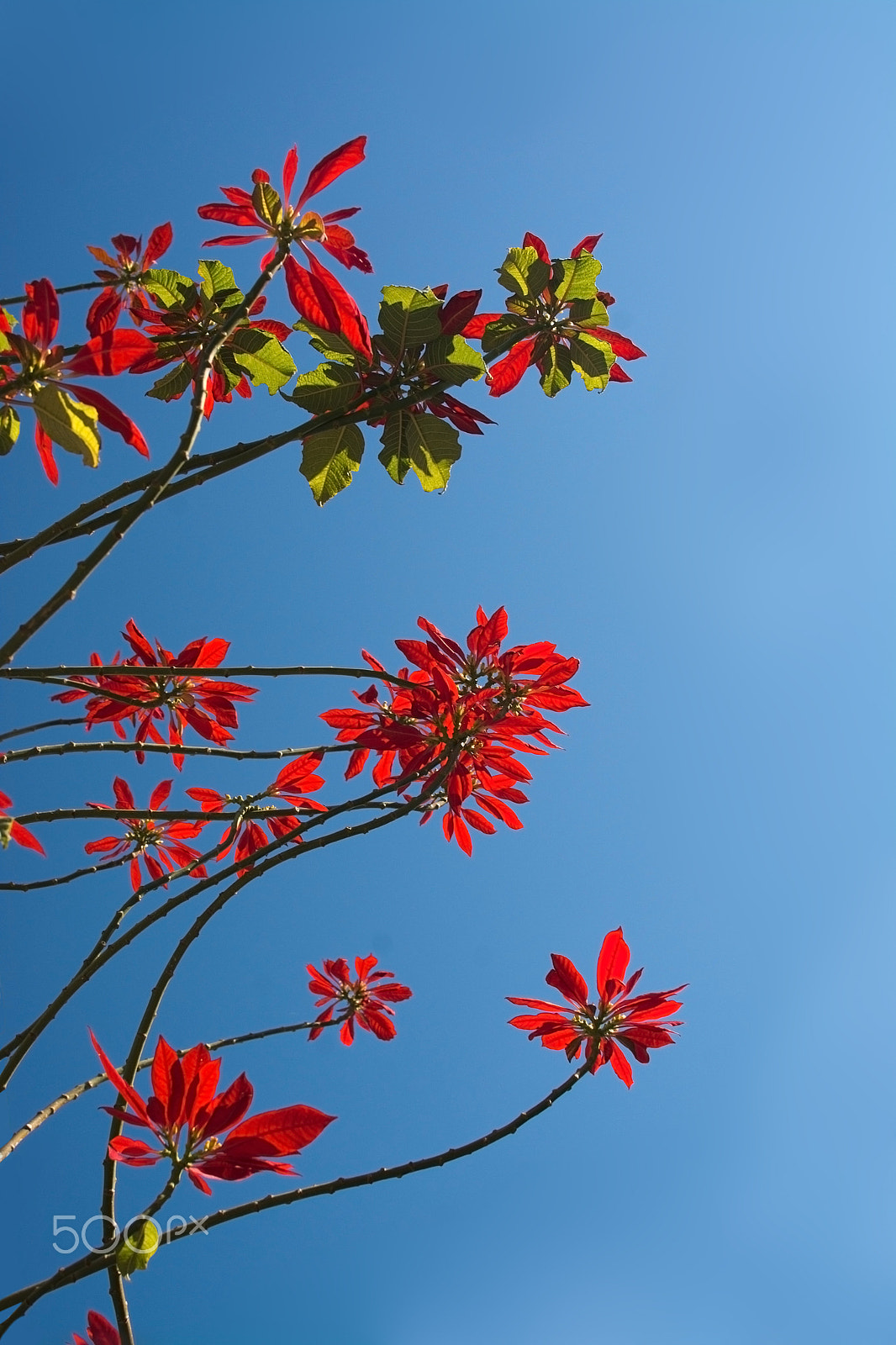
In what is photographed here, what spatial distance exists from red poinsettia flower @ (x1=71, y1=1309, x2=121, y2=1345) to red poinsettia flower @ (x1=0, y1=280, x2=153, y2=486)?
1227 millimetres

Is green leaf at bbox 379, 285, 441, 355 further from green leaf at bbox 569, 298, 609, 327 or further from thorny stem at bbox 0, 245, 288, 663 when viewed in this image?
thorny stem at bbox 0, 245, 288, 663

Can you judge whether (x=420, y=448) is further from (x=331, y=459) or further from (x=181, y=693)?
(x=181, y=693)

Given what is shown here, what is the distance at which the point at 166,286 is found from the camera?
1.58 meters

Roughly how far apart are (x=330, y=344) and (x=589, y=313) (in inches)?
18.5

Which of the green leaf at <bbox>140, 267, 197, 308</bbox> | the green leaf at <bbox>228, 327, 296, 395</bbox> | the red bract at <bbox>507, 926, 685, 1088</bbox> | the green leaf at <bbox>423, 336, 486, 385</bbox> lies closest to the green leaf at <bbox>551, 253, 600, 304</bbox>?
the green leaf at <bbox>423, 336, 486, 385</bbox>

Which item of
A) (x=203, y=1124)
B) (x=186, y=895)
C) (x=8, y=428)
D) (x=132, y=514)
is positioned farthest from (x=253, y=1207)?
(x=8, y=428)

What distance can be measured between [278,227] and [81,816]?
2.93ft

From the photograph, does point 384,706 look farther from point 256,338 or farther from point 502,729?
point 256,338

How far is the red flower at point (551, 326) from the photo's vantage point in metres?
1.49

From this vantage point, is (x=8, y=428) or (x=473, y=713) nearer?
(x=8, y=428)

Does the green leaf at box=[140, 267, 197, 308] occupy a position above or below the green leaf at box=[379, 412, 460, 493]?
above

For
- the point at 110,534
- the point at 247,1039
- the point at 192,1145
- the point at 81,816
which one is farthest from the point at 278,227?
the point at 247,1039

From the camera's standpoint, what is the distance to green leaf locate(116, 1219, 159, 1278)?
2.92ft

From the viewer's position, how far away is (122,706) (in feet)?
5.47
